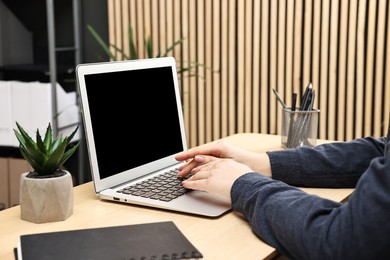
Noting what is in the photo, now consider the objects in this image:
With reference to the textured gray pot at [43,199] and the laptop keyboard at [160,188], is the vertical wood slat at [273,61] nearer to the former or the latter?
the laptop keyboard at [160,188]

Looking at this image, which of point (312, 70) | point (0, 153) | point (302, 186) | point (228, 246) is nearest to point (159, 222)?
point (228, 246)

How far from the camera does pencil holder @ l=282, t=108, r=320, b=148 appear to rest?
2.07 m

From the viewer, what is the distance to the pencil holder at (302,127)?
207 cm

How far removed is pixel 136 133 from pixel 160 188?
177 millimetres

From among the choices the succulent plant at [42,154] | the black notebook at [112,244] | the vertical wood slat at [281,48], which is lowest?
the black notebook at [112,244]

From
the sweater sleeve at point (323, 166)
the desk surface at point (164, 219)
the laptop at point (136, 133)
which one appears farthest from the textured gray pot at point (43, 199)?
the sweater sleeve at point (323, 166)

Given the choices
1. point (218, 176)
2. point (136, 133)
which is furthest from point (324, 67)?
point (218, 176)

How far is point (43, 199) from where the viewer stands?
4.35 ft

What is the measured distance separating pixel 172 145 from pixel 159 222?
560mm

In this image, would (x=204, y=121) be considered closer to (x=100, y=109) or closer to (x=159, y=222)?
(x=100, y=109)

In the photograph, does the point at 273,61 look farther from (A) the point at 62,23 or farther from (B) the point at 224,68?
(A) the point at 62,23

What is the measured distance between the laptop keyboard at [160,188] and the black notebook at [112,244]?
257mm

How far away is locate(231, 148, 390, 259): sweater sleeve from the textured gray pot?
1.26 feet

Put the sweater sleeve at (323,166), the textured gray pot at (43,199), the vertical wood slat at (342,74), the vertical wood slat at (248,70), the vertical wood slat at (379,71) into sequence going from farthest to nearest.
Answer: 1. the vertical wood slat at (248,70)
2. the vertical wood slat at (342,74)
3. the vertical wood slat at (379,71)
4. the sweater sleeve at (323,166)
5. the textured gray pot at (43,199)
